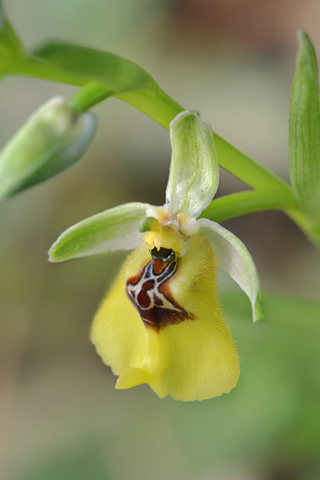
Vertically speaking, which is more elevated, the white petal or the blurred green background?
the white petal

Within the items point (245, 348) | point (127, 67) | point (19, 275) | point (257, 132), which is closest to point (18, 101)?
point (19, 275)

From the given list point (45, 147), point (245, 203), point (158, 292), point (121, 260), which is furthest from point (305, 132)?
point (121, 260)

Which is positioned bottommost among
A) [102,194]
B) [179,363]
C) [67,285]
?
[67,285]

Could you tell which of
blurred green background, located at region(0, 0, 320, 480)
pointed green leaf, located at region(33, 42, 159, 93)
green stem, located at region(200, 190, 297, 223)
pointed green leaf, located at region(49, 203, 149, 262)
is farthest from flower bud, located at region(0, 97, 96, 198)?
blurred green background, located at region(0, 0, 320, 480)

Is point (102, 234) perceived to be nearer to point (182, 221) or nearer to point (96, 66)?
point (182, 221)

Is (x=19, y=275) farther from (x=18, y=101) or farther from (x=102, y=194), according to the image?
(x=18, y=101)

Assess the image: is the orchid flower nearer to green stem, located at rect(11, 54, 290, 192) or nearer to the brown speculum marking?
the brown speculum marking

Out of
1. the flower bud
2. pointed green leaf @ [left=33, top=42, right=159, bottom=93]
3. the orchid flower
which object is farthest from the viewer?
the orchid flower
